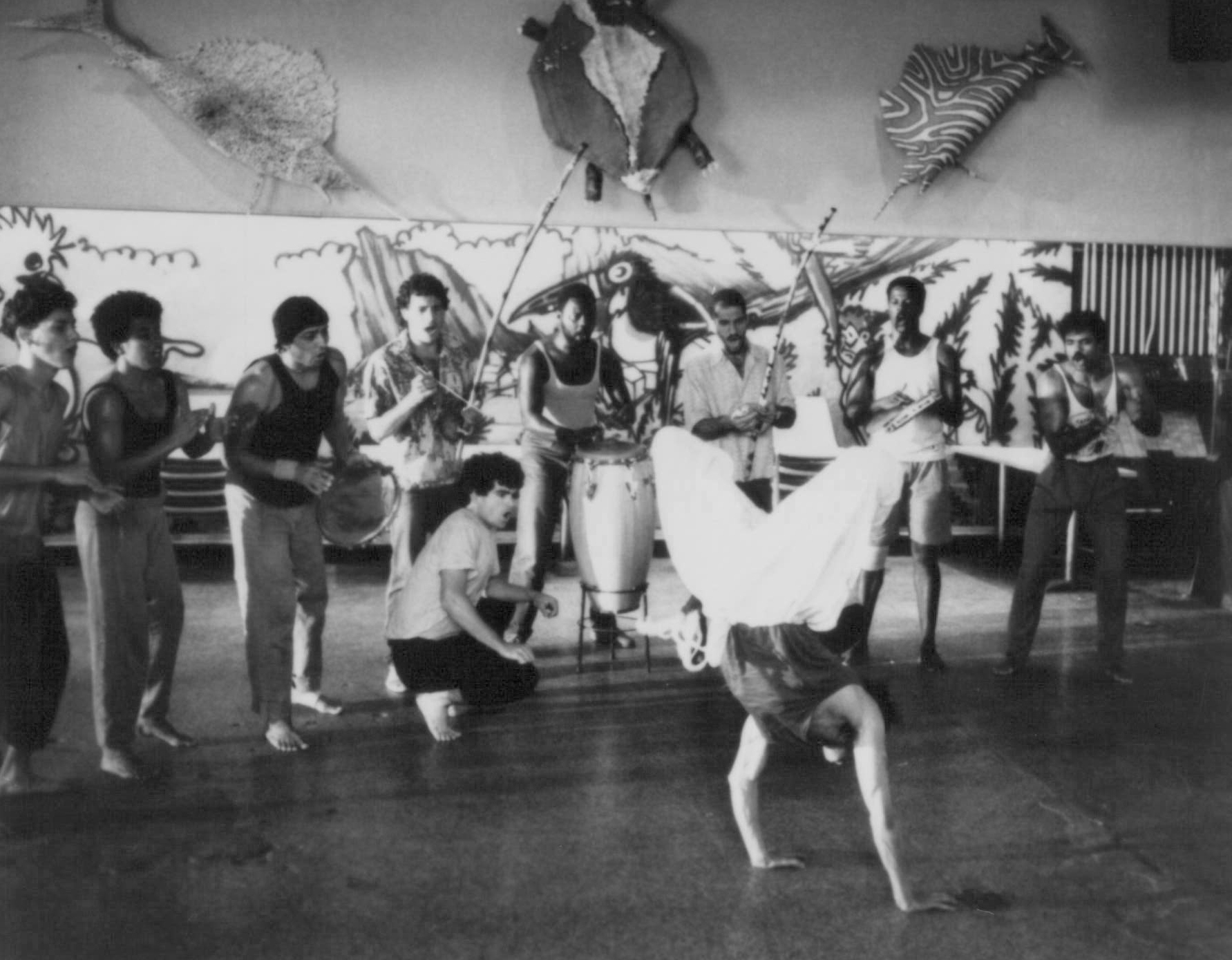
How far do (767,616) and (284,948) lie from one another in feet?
4.21

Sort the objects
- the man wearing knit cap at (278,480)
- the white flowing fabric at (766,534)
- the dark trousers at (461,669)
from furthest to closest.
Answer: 1. the dark trousers at (461,669)
2. the man wearing knit cap at (278,480)
3. the white flowing fabric at (766,534)

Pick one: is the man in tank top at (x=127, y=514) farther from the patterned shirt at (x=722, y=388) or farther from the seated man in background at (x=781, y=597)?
the patterned shirt at (x=722, y=388)

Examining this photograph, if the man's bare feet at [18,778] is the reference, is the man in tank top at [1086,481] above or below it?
above

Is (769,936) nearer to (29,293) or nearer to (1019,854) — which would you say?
(1019,854)

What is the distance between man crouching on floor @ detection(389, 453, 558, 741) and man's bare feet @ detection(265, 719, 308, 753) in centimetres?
38

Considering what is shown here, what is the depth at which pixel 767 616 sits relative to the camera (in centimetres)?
282

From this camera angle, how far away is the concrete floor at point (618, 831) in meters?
2.72

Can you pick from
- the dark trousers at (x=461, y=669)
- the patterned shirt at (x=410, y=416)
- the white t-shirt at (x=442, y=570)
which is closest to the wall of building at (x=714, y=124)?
the patterned shirt at (x=410, y=416)

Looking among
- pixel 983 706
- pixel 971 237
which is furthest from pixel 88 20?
pixel 983 706

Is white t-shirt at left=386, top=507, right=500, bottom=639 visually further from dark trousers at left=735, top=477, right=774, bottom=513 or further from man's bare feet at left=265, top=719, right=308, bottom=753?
dark trousers at left=735, top=477, right=774, bottom=513

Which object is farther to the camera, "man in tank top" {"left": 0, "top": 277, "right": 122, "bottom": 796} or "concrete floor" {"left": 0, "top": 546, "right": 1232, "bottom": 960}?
"man in tank top" {"left": 0, "top": 277, "right": 122, "bottom": 796}

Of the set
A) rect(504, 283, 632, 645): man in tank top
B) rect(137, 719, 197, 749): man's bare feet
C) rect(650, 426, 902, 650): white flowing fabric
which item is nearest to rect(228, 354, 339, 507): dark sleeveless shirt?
rect(137, 719, 197, 749): man's bare feet

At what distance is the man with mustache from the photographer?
4.90 meters

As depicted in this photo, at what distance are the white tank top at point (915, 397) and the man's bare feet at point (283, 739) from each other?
2385 mm
